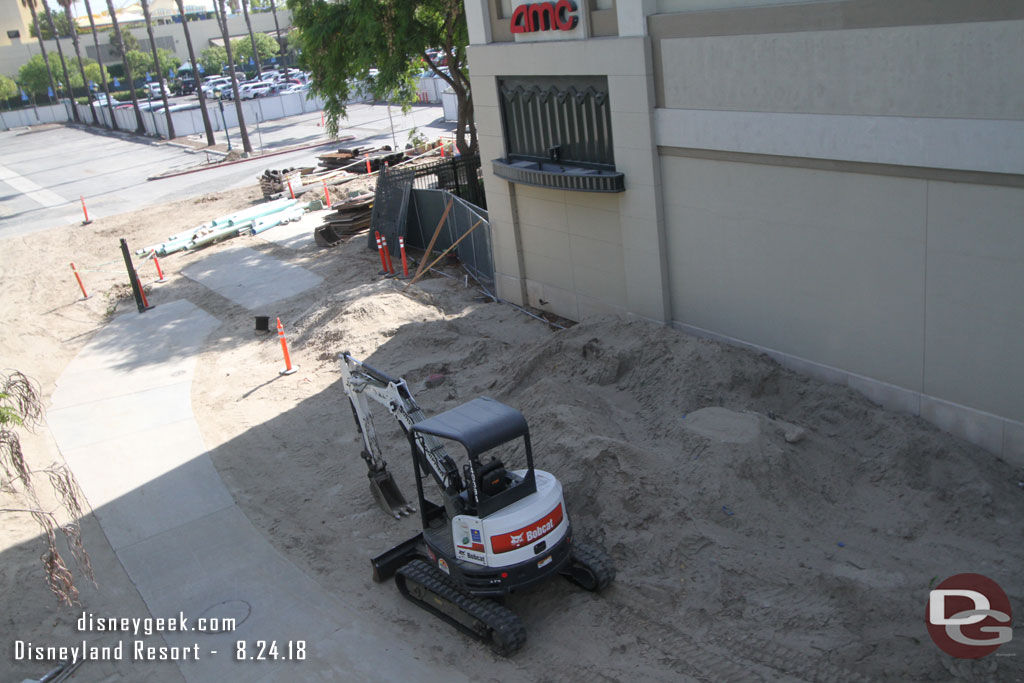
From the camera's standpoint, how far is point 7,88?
76000 millimetres

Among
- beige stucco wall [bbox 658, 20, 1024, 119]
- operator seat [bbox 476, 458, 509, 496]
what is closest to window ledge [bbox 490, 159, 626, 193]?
beige stucco wall [bbox 658, 20, 1024, 119]

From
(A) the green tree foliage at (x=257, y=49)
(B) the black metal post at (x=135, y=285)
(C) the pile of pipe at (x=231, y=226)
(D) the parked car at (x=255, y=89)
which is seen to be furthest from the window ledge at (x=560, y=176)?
(A) the green tree foliage at (x=257, y=49)

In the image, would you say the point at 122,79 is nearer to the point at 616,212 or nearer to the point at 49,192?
the point at 49,192

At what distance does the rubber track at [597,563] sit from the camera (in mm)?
9484

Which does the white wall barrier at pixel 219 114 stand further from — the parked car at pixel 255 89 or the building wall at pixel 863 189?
the building wall at pixel 863 189

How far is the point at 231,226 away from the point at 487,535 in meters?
23.3

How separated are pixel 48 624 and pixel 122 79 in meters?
93.4

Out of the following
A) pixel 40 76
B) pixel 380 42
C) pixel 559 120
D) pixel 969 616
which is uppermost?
pixel 40 76

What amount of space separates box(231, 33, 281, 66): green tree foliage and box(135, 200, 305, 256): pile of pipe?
60.4 m

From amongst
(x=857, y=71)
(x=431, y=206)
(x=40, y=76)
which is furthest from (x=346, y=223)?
(x=40, y=76)

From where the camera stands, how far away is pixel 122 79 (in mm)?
91250

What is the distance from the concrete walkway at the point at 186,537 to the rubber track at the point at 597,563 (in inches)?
69.6

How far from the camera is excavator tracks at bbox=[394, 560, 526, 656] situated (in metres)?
8.92

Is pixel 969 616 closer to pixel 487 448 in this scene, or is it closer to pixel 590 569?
pixel 590 569
